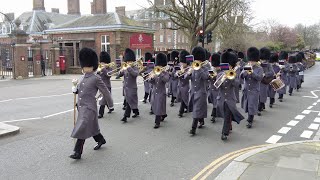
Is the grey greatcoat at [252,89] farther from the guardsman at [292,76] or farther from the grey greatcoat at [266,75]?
the guardsman at [292,76]

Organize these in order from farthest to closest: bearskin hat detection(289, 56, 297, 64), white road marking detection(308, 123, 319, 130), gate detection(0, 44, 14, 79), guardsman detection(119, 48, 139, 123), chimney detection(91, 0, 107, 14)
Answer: chimney detection(91, 0, 107, 14) → gate detection(0, 44, 14, 79) → bearskin hat detection(289, 56, 297, 64) → guardsman detection(119, 48, 139, 123) → white road marking detection(308, 123, 319, 130)

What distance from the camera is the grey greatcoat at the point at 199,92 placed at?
8383mm

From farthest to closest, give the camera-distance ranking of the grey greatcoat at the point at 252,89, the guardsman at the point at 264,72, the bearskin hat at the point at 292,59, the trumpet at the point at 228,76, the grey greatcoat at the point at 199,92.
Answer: the bearskin hat at the point at 292,59, the guardsman at the point at 264,72, the grey greatcoat at the point at 252,89, the grey greatcoat at the point at 199,92, the trumpet at the point at 228,76

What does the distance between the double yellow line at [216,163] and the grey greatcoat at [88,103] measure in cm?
222

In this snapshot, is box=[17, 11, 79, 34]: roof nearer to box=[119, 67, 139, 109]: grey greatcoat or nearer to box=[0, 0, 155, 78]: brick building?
box=[0, 0, 155, 78]: brick building

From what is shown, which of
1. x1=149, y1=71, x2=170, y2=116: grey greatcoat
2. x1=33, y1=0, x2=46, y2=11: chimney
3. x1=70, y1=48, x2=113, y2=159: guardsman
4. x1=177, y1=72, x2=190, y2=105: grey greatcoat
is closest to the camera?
x1=70, y1=48, x2=113, y2=159: guardsman

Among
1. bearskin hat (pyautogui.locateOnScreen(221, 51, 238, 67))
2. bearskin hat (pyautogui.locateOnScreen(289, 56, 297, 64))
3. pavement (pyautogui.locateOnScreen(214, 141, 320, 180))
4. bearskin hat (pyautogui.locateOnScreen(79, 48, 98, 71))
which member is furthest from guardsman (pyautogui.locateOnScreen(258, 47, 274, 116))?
bearskin hat (pyautogui.locateOnScreen(289, 56, 297, 64))

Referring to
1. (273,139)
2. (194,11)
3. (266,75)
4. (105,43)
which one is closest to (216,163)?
(273,139)

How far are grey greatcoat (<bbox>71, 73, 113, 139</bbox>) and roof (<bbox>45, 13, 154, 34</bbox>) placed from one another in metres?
25.2

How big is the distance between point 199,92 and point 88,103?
302cm

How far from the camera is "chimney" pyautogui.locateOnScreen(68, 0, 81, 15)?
54.6 meters

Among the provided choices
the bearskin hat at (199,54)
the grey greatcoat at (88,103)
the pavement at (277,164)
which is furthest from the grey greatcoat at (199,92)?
the grey greatcoat at (88,103)

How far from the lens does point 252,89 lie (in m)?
9.59

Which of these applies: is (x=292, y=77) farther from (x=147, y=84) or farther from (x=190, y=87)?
(x=190, y=87)
